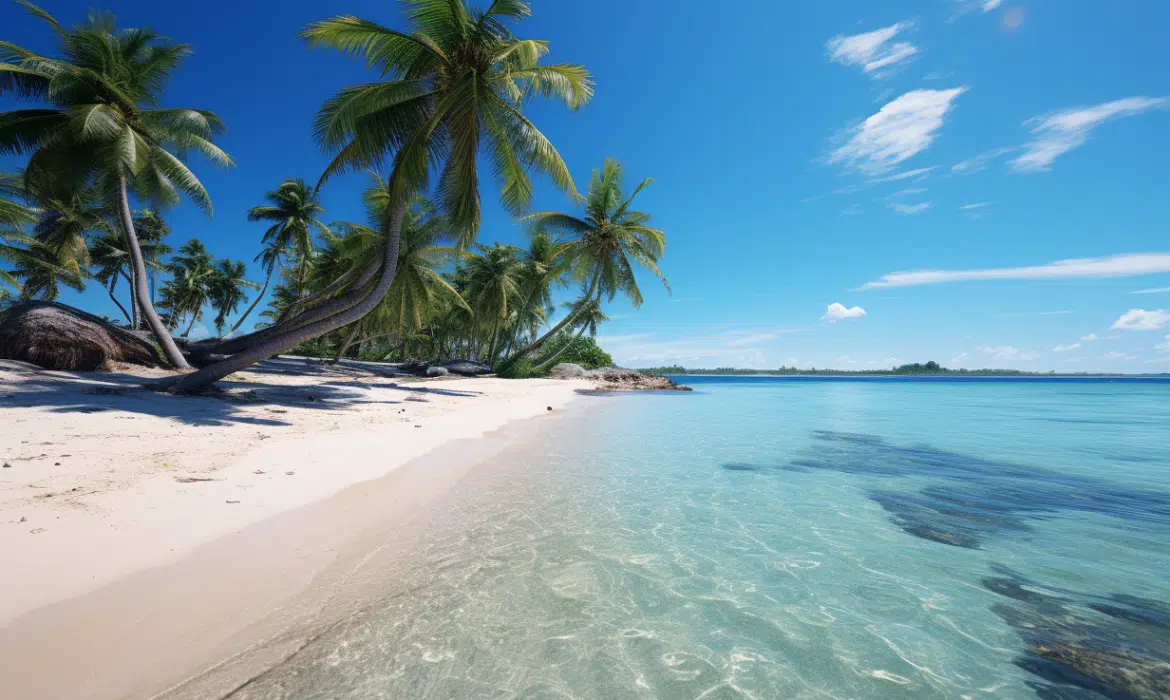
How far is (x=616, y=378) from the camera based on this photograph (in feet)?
112

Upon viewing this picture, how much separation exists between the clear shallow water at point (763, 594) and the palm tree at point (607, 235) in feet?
61.2

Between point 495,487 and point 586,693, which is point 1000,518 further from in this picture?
point 495,487

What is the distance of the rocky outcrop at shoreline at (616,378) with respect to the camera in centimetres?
3315

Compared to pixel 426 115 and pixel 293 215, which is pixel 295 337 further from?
pixel 293 215

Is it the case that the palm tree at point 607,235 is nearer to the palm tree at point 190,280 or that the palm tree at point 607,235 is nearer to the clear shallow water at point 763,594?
the clear shallow water at point 763,594

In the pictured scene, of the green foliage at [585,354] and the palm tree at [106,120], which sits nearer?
the palm tree at [106,120]

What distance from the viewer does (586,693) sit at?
2213 millimetres

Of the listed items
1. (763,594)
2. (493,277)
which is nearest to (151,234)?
(493,277)

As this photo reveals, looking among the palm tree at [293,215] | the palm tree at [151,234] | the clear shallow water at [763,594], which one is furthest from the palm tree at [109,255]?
the clear shallow water at [763,594]

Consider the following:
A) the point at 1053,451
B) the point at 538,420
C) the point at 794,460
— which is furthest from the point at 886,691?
the point at 1053,451

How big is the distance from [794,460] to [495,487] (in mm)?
5663

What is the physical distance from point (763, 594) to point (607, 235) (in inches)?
887

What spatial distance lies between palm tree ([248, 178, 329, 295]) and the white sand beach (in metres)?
19.5

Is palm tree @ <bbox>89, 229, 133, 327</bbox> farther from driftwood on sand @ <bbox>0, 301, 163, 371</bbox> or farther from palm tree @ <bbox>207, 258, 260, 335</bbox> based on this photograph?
driftwood on sand @ <bbox>0, 301, 163, 371</bbox>
